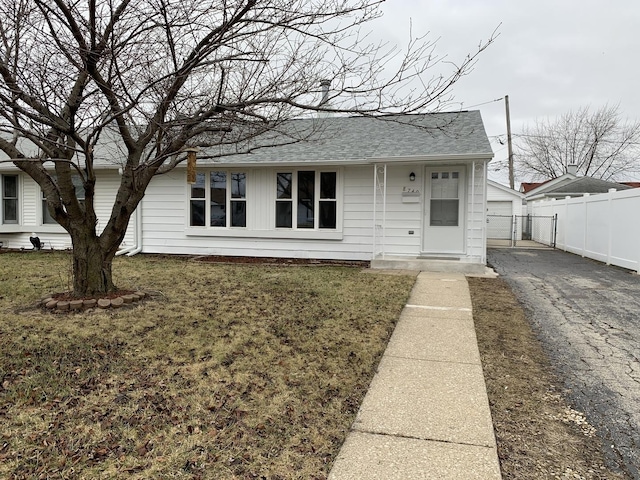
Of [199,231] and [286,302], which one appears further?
[199,231]

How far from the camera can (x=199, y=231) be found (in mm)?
11766

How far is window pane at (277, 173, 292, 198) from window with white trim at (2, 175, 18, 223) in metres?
8.54

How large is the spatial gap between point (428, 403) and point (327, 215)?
801cm

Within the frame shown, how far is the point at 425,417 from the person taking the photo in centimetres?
296

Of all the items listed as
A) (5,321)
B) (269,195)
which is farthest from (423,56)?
(269,195)

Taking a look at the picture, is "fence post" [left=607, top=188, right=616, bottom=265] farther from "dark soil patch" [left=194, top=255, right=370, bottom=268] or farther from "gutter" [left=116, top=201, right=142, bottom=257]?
"gutter" [left=116, top=201, right=142, bottom=257]

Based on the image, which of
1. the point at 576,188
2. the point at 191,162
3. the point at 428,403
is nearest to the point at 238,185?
the point at 191,162

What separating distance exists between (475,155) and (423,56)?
179 inches

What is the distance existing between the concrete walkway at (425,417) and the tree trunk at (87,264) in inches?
158

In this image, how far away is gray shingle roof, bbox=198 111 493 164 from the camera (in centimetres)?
980

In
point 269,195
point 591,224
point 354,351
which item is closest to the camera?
point 354,351

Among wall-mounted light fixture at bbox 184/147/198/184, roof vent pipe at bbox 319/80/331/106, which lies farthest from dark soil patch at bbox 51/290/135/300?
roof vent pipe at bbox 319/80/331/106

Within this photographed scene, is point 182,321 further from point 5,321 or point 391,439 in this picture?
point 391,439

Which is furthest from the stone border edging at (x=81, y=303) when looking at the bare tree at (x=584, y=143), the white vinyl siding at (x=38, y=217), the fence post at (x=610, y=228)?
the bare tree at (x=584, y=143)
